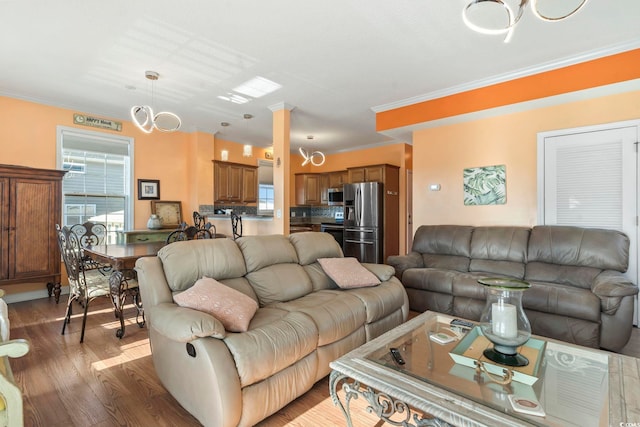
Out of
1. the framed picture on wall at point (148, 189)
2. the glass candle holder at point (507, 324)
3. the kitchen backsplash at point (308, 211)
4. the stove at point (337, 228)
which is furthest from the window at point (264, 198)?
the glass candle holder at point (507, 324)

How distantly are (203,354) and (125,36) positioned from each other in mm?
2934

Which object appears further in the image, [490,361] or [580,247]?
[580,247]

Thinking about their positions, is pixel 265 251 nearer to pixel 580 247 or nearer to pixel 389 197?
pixel 580 247

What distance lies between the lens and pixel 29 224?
3988 mm

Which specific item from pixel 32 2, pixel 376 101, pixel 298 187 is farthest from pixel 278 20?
pixel 298 187

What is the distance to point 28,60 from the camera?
331cm

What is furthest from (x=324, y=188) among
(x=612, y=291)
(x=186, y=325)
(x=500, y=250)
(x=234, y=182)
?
(x=186, y=325)

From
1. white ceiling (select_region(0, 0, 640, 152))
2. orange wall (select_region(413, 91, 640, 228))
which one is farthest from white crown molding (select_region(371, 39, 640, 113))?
orange wall (select_region(413, 91, 640, 228))

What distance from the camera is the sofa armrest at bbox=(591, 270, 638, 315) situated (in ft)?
8.34

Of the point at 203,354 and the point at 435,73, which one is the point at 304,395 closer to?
the point at 203,354

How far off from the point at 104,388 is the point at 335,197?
5.92 metres

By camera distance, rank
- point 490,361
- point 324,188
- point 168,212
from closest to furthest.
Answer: point 490,361 < point 168,212 < point 324,188

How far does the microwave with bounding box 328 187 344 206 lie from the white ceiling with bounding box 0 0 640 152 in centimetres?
306

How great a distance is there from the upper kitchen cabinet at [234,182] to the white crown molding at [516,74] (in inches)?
127
